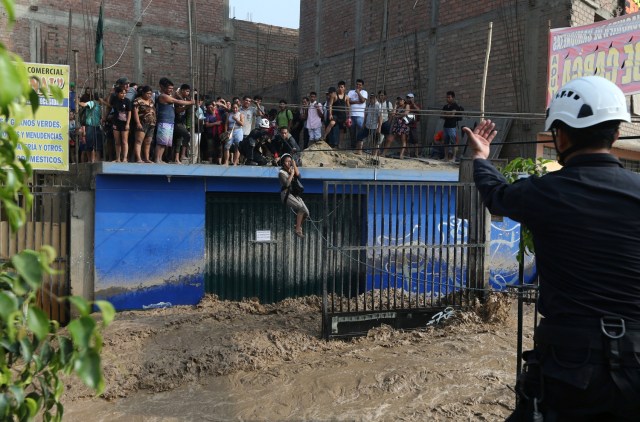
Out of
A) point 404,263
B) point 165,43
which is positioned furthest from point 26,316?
point 165,43

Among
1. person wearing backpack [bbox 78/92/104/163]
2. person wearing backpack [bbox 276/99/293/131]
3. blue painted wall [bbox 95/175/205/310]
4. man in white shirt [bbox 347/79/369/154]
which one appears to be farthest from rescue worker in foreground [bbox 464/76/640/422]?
person wearing backpack [bbox 276/99/293/131]

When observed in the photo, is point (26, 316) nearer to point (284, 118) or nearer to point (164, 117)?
point (164, 117)

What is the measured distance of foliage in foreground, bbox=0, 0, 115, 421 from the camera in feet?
4.25

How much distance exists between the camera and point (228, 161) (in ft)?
38.1

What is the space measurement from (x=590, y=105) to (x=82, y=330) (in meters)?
2.06

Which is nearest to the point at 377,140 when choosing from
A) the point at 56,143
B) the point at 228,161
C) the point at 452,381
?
the point at 228,161

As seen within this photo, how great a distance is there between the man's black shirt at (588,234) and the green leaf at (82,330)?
177cm

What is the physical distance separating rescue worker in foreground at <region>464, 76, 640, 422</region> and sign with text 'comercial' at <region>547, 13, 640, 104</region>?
5.75 metres

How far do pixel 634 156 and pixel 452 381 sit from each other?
9.22m

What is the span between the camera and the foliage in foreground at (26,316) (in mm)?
1297

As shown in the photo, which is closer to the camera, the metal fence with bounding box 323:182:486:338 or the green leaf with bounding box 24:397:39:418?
the green leaf with bounding box 24:397:39:418

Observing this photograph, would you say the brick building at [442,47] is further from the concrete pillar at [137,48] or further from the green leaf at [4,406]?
the green leaf at [4,406]

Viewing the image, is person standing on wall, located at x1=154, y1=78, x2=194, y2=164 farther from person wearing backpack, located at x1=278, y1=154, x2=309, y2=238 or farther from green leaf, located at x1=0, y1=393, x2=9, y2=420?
green leaf, located at x1=0, y1=393, x2=9, y2=420

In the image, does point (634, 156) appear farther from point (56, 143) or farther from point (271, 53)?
point (271, 53)
